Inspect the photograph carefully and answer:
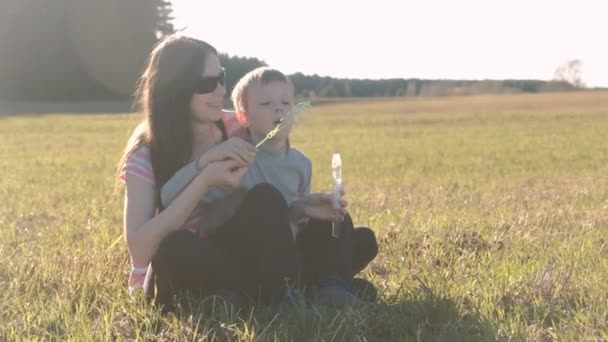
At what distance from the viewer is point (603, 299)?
309 centimetres

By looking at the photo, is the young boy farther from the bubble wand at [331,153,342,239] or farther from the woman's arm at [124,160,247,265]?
the woman's arm at [124,160,247,265]

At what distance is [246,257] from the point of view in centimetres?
317

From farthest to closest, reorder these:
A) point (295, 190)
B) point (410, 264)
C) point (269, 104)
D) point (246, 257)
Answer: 1. point (410, 264)
2. point (295, 190)
3. point (269, 104)
4. point (246, 257)

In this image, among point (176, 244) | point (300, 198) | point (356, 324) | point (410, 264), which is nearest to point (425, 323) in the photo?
point (356, 324)

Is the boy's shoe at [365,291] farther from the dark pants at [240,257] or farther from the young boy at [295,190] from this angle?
the dark pants at [240,257]

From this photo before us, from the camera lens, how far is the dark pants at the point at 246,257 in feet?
10.0

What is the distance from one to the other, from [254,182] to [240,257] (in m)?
0.45

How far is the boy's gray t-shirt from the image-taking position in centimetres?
317

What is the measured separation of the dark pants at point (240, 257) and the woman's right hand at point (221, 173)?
105 mm

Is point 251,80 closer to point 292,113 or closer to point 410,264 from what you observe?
point 292,113

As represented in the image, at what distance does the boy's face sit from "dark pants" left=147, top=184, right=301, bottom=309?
1.59 feet

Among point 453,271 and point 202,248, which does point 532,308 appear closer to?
point 453,271

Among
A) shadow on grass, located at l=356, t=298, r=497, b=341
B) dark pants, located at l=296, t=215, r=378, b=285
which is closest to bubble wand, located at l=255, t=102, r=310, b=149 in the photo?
dark pants, located at l=296, t=215, r=378, b=285

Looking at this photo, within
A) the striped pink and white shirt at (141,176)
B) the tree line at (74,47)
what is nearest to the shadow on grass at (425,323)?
the striped pink and white shirt at (141,176)
